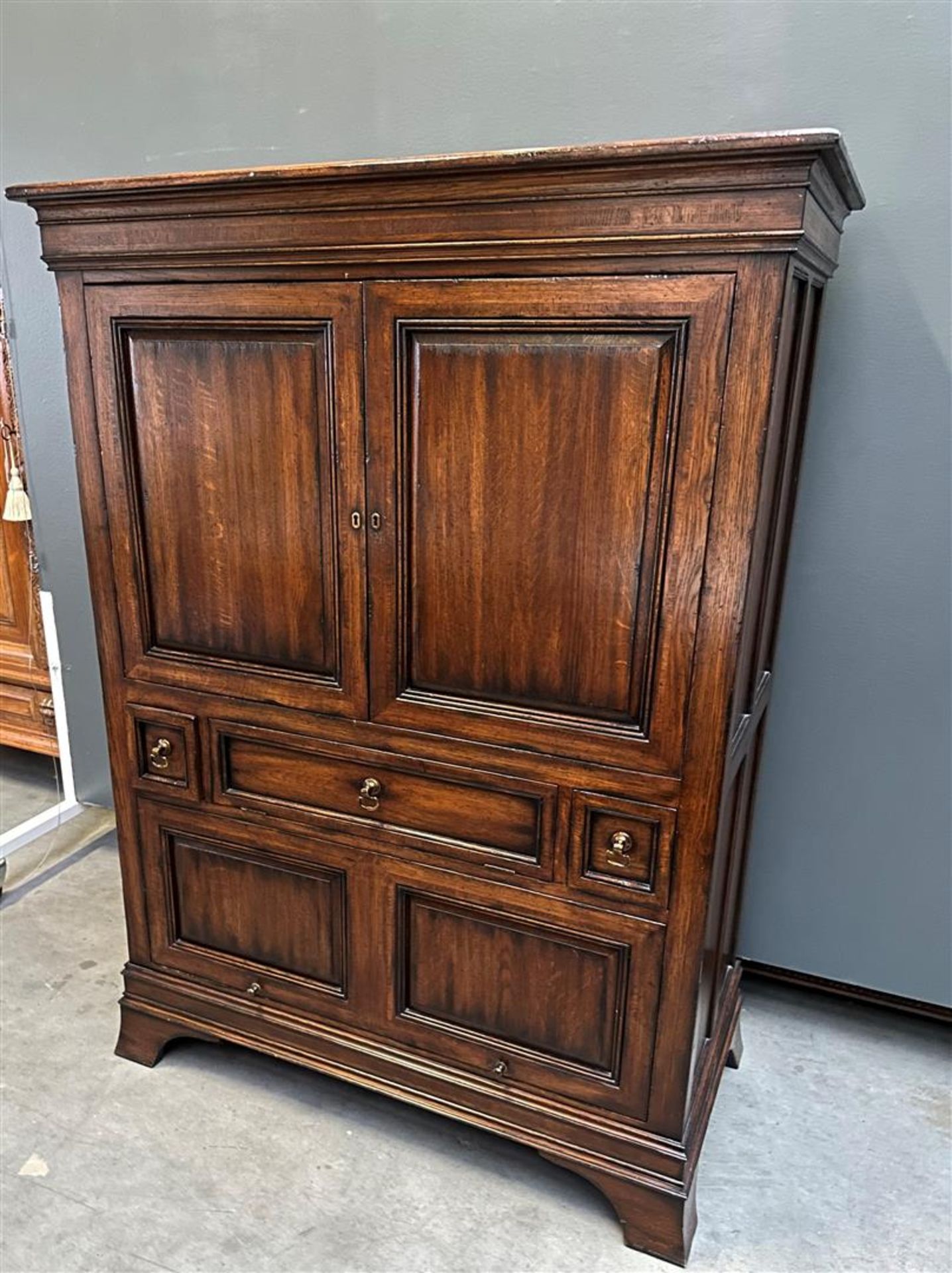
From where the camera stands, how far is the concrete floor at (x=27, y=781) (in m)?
2.73

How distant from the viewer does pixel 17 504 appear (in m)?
2.43

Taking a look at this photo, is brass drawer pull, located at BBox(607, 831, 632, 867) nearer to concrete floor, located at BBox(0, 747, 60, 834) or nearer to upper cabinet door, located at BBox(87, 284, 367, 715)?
upper cabinet door, located at BBox(87, 284, 367, 715)

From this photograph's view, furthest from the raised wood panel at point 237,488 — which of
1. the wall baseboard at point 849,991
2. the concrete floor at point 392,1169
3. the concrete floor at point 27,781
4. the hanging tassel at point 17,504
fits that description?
the concrete floor at point 27,781

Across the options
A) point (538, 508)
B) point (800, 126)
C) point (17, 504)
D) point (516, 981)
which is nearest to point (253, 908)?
point (516, 981)

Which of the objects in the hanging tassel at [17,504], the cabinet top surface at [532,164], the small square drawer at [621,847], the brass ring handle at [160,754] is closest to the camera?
the cabinet top surface at [532,164]

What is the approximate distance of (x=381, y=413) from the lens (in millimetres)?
1341

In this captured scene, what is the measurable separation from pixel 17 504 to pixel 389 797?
5.14 feet

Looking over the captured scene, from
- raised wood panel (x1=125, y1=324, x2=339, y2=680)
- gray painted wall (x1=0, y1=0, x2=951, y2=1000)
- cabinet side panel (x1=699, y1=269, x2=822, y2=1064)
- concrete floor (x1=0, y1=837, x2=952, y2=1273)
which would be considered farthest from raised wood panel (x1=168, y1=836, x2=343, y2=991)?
gray painted wall (x1=0, y1=0, x2=951, y2=1000)

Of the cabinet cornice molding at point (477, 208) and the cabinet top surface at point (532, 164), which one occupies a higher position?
the cabinet top surface at point (532, 164)

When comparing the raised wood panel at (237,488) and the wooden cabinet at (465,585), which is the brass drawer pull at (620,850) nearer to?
the wooden cabinet at (465,585)

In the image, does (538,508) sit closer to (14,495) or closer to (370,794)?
(370,794)

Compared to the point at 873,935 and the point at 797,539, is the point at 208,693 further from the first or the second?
the point at 873,935

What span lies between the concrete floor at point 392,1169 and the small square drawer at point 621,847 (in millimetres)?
647

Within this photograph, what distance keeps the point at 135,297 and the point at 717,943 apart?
1.50m
